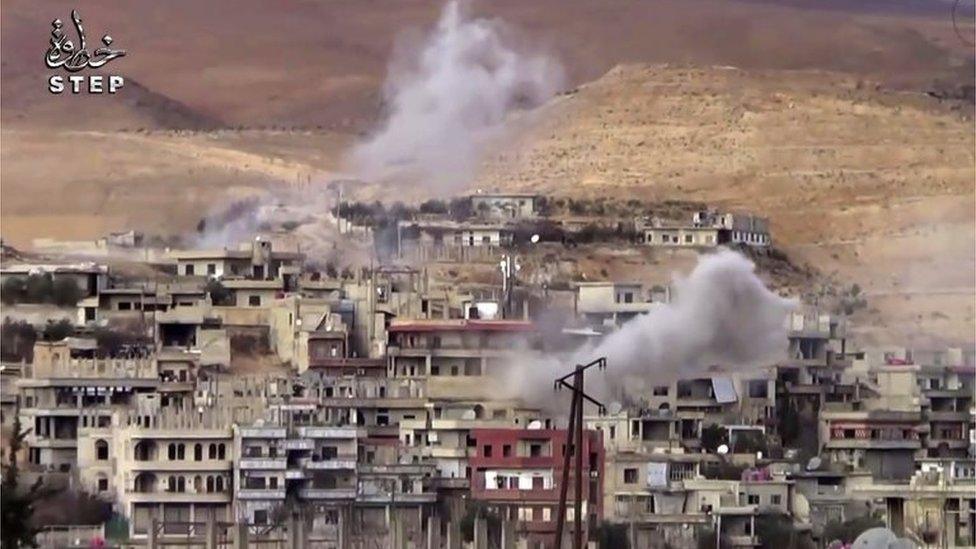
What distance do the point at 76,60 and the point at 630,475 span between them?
10.8 ft

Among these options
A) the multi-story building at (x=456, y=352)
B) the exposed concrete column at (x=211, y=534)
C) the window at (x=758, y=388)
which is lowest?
the exposed concrete column at (x=211, y=534)

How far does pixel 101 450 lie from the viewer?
50.9 ft

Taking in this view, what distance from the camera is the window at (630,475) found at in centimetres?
1596

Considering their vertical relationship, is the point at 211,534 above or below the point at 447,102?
below

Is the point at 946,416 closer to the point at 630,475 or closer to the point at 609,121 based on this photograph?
the point at 630,475

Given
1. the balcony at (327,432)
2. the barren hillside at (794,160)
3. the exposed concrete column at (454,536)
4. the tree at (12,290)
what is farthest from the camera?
the barren hillside at (794,160)

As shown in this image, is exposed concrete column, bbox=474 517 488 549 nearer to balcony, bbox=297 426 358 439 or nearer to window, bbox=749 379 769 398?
balcony, bbox=297 426 358 439

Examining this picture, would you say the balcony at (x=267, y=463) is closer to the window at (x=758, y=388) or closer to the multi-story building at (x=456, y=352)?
the multi-story building at (x=456, y=352)

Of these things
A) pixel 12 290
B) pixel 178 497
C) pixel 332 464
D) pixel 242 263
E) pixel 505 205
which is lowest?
pixel 178 497

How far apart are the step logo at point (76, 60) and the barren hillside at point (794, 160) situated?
3.17 m

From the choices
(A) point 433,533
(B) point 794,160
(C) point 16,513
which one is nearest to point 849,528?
(A) point 433,533

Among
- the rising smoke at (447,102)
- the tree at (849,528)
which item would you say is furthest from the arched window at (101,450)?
the rising smoke at (447,102)

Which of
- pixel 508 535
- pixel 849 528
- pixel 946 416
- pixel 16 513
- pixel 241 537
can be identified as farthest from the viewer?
pixel 946 416

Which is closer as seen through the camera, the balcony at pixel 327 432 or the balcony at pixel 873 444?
the balcony at pixel 327 432
